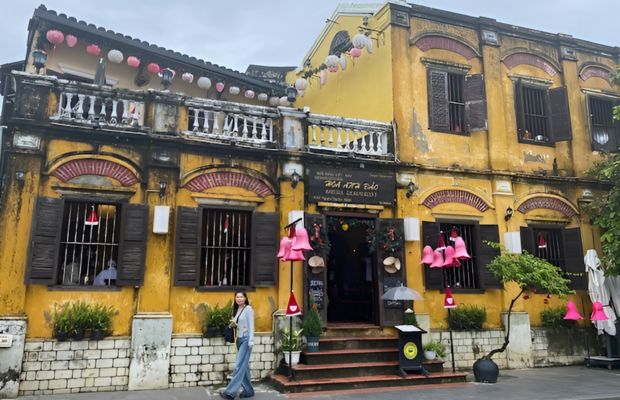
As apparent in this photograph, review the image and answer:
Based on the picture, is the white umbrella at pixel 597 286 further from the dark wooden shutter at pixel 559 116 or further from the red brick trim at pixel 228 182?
the red brick trim at pixel 228 182

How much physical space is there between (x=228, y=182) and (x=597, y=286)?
30.8 feet

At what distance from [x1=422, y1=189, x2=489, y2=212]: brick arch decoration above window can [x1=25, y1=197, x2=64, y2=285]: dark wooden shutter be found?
7900 millimetres

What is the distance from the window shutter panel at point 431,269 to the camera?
1145 cm

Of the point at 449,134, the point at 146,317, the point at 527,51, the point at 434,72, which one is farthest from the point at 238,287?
the point at 527,51

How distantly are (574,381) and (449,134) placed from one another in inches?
244

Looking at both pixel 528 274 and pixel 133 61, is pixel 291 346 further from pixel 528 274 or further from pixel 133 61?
pixel 133 61

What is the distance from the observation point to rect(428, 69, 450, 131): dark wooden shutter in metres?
12.5

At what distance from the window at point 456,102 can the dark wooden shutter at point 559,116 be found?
7.79 feet

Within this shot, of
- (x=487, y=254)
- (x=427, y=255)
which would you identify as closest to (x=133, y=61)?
(x=427, y=255)

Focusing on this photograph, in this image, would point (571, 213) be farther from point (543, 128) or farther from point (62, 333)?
point (62, 333)

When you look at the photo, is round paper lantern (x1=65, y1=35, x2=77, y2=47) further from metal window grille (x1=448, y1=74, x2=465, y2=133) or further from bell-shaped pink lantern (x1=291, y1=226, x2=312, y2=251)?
metal window grille (x1=448, y1=74, x2=465, y2=133)

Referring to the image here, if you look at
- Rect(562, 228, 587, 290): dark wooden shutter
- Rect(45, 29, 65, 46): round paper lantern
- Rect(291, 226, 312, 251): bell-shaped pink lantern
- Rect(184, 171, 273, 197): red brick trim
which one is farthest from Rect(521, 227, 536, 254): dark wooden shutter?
Rect(45, 29, 65, 46): round paper lantern

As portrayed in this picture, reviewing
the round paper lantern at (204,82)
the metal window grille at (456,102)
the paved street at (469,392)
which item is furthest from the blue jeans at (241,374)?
the metal window grille at (456,102)

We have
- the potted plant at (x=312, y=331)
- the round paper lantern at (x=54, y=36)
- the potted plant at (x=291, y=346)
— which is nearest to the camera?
the potted plant at (x=291, y=346)
